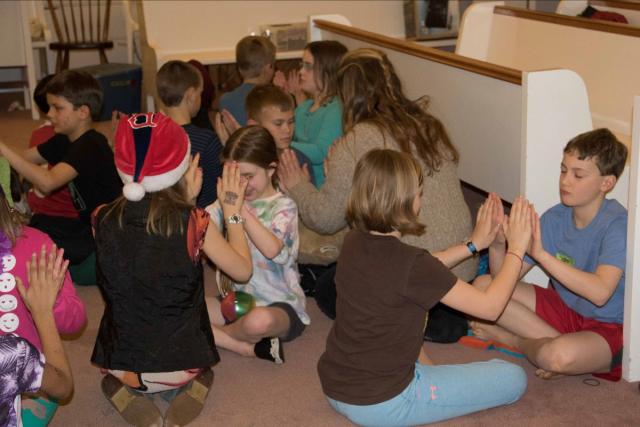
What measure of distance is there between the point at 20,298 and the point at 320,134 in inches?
67.5

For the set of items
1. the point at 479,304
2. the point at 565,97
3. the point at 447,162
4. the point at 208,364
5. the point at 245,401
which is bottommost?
the point at 245,401

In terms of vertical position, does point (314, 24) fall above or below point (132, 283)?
above

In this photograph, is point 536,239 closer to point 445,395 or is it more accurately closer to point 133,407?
point 445,395

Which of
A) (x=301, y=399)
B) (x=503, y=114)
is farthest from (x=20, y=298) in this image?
(x=503, y=114)

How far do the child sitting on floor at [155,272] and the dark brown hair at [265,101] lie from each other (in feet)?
3.15

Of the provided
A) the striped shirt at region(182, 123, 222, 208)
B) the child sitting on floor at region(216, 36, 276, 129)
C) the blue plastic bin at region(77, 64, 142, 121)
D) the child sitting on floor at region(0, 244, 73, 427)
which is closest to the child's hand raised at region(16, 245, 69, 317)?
the child sitting on floor at region(0, 244, 73, 427)

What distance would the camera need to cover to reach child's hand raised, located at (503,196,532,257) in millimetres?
2484

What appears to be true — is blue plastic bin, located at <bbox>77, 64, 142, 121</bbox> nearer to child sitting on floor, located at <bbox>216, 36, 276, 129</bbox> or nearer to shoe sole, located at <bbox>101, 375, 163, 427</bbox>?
child sitting on floor, located at <bbox>216, 36, 276, 129</bbox>

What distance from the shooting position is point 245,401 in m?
2.71

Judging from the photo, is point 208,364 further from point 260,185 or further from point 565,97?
point 565,97

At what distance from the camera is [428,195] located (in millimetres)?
2939

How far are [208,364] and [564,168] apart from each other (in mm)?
1250

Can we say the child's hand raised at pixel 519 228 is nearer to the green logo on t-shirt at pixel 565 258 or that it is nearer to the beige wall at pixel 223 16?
the green logo on t-shirt at pixel 565 258

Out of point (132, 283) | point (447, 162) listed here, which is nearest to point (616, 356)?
point (447, 162)
